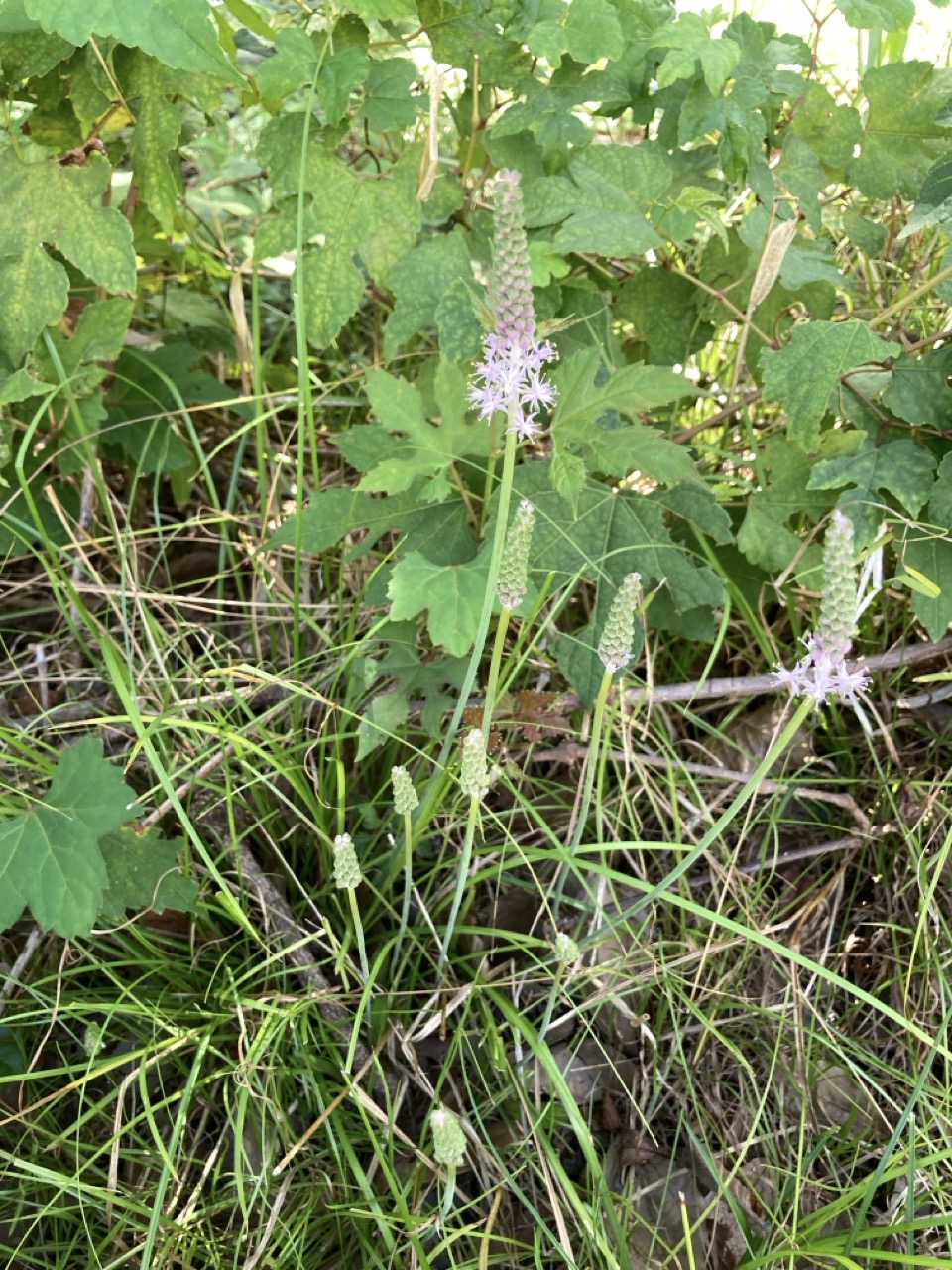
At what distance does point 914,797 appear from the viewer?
67.2 inches

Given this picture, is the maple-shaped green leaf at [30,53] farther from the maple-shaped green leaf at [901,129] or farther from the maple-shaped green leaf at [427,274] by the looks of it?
the maple-shaped green leaf at [901,129]

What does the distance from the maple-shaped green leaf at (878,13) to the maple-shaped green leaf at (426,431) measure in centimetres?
77

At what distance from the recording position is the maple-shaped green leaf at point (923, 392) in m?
1.61

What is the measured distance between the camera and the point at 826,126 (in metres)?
1.73

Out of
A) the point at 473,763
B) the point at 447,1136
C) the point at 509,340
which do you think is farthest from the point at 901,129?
the point at 447,1136

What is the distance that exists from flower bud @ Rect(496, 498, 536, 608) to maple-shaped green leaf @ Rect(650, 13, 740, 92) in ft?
2.57

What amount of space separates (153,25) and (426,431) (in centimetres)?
62

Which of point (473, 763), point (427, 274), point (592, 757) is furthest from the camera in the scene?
point (427, 274)

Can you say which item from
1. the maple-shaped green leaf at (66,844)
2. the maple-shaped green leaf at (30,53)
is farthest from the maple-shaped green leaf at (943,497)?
the maple-shaped green leaf at (30,53)

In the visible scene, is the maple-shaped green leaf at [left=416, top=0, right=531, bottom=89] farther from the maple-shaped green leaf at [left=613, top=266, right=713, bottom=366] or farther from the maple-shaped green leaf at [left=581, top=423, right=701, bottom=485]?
the maple-shaped green leaf at [left=581, top=423, right=701, bottom=485]

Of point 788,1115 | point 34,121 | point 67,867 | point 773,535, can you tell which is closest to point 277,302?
point 34,121

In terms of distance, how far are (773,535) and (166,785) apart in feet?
3.23

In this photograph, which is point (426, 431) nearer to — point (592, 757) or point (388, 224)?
point (388, 224)

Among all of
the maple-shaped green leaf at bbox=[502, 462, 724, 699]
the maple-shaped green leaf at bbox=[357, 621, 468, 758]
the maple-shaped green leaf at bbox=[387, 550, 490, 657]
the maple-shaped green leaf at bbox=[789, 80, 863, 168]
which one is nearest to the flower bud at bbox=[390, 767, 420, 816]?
the maple-shaped green leaf at bbox=[387, 550, 490, 657]
